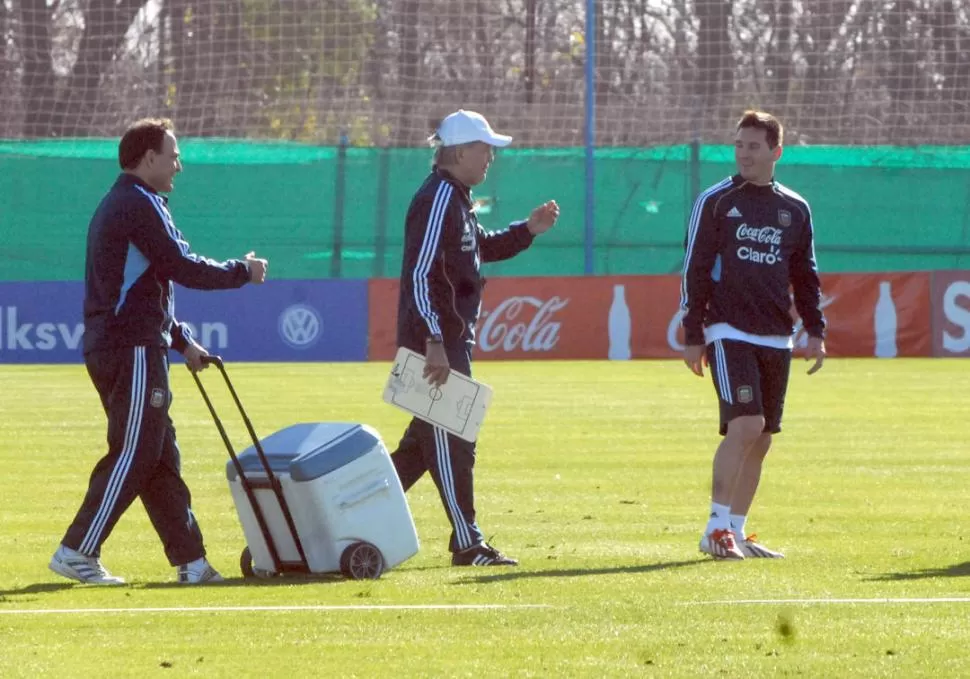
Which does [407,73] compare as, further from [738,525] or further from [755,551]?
[755,551]


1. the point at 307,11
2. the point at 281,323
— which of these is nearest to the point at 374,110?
the point at 307,11

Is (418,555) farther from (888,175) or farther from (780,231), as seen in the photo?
(888,175)

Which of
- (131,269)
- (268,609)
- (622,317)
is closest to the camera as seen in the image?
(268,609)

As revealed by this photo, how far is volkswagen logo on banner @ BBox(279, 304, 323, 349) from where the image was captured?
27.6 metres

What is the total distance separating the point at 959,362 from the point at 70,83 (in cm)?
1824

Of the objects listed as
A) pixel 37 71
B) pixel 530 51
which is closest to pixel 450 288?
pixel 530 51

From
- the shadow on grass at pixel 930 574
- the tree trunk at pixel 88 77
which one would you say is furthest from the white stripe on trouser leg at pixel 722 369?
the tree trunk at pixel 88 77

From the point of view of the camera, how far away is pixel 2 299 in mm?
27328

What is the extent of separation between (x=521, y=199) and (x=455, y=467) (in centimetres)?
2134

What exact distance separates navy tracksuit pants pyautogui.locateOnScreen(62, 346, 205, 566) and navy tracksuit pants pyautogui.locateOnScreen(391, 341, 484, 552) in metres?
1.15

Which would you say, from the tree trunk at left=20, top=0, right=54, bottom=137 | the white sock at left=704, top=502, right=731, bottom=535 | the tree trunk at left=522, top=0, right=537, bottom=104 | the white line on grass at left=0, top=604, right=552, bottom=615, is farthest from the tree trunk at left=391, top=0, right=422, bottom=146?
the white line on grass at left=0, top=604, right=552, bottom=615

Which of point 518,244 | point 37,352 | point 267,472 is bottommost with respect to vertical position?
point 37,352

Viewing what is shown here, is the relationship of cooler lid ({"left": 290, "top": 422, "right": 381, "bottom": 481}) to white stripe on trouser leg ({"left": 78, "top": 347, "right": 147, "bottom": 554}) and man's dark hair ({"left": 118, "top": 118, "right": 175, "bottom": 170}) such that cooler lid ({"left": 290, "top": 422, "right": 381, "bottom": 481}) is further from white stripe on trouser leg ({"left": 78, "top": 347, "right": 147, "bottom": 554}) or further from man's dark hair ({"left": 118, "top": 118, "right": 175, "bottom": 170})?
man's dark hair ({"left": 118, "top": 118, "right": 175, "bottom": 170})

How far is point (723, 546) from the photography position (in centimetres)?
878
